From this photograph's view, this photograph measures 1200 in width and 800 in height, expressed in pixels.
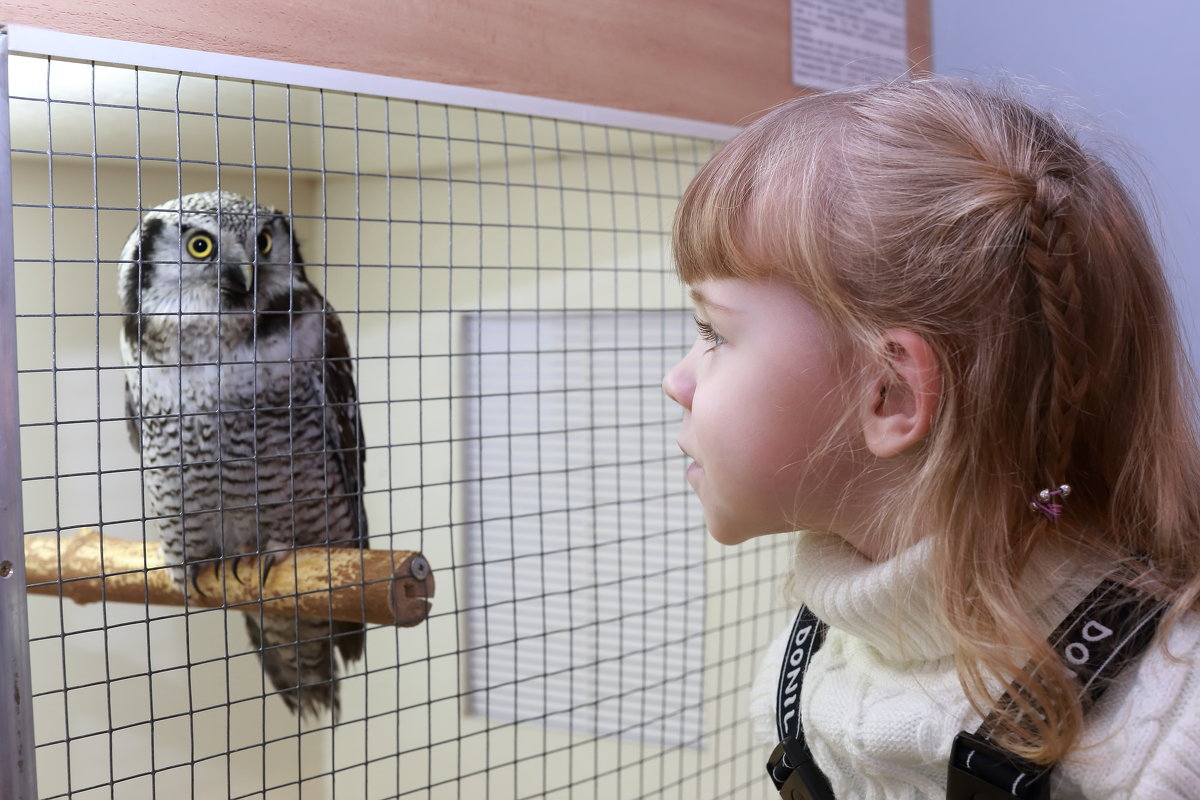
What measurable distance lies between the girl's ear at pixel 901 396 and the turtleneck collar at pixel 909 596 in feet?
0.19

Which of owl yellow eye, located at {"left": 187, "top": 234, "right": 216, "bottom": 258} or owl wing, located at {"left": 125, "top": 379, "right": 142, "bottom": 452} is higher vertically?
owl yellow eye, located at {"left": 187, "top": 234, "right": 216, "bottom": 258}

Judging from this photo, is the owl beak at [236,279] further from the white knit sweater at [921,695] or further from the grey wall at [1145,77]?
the grey wall at [1145,77]

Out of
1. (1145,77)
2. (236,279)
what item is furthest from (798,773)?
(1145,77)

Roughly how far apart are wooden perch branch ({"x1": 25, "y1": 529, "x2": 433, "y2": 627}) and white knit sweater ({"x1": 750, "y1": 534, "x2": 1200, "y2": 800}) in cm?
41

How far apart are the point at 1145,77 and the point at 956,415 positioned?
0.97 m

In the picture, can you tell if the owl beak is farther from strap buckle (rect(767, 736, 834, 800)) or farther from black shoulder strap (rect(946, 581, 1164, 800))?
black shoulder strap (rect(946, 581, 1164, 800))

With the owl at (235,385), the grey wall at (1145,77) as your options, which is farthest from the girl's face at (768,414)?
the grey wall at (1145,77)

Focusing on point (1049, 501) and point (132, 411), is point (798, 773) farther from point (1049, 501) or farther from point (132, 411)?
point (132, 411)

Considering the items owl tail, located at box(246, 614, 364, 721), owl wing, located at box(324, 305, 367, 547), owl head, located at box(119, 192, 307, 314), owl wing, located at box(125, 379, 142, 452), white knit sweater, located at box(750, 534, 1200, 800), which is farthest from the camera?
owl tail, located at box(246, 614, 364, 721)

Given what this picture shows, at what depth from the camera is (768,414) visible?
55cm

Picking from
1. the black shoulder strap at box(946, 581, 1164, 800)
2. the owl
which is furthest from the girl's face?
the owl

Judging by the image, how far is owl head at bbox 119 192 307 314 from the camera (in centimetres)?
101

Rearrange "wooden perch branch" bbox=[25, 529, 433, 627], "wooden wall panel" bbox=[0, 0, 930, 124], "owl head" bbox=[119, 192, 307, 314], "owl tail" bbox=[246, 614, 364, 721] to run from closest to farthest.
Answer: "wooden wall panel" bbox=[0, 0, 930, 124] < "wooden perch branch" bbox=[25, 529, 433, 627] < "owl head" bbox=[119, 192, 307, 314] < "owl tail" bbox=[246, 614, 364, 721]

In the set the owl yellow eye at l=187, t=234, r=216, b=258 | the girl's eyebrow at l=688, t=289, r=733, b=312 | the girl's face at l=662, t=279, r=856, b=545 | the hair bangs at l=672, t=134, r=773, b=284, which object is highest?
the owl yellow eye at l=187, t=234, r=216, b=258
